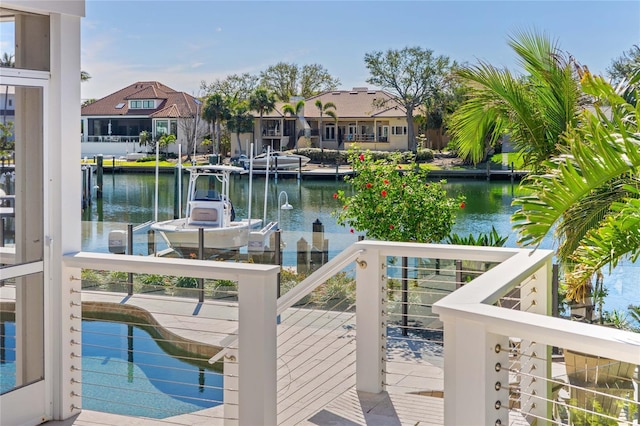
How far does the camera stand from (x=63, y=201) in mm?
3664

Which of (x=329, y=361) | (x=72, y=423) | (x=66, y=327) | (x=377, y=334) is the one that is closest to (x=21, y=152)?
(x=66, y=327)

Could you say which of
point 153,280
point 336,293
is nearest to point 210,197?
point 153,280

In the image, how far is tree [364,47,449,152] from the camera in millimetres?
42500

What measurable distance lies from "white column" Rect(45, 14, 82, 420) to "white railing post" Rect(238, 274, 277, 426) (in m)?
1.04

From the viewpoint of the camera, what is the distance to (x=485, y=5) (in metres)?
47.1

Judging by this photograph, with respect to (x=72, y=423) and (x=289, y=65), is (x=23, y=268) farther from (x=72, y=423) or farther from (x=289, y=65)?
(x=289, y=65)

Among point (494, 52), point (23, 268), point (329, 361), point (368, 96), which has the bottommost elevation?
point (329, 361)

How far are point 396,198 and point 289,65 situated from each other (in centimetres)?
4504

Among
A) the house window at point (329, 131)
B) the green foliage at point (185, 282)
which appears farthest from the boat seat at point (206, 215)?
the house window at point (329, 131)

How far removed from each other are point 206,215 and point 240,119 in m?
30.8

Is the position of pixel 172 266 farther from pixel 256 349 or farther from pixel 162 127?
pixel 162 127

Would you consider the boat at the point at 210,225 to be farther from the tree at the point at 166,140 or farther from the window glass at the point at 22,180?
the tree at the point at 166,140

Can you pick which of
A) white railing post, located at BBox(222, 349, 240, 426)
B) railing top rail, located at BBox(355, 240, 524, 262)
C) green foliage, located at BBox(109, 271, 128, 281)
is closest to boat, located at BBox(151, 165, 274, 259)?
green foliage, located at BBox(109, 271, 128, 281)

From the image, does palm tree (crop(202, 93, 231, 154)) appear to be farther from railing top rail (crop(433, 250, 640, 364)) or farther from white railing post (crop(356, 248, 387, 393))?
railing top rail (crop(433, 250, 640, 364))
